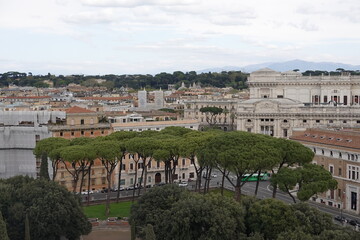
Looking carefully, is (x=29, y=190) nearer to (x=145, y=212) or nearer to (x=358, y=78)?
(x=145, y=212)

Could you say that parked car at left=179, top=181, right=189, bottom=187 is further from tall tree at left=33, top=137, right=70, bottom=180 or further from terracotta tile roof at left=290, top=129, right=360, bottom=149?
tall tree at left=33, top=137, right=70, bottom=180

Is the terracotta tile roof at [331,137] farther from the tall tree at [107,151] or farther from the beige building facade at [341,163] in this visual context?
the tall tree at [107,151]

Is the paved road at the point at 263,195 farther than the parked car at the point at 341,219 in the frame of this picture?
Yes

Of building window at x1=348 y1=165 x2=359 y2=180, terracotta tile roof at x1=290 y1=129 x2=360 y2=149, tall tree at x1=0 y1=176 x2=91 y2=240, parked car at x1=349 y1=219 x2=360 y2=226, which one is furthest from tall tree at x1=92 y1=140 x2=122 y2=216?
building window at x1=348 y1=165 x2=359 y2=180

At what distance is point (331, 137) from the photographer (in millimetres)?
55188

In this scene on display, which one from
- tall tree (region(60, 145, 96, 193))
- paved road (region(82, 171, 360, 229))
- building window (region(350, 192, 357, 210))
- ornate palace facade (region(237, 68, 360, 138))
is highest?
ornate palace facade (region(237, 68, 360, 138))

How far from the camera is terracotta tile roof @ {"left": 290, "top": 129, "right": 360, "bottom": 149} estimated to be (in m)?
52.1

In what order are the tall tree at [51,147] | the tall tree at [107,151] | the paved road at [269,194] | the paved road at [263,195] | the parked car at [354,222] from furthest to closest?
the tall tree at [51,147] < the tall tree at [107,151] < the paved road at [263,195] < the paved road at [269,194] < the parked car at [354,222]

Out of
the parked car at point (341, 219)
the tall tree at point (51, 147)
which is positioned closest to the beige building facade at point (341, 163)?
the parked car at point (341, 219)

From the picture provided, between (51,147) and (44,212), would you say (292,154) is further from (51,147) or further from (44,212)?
(51,147)

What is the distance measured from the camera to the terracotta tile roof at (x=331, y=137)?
52062 mm

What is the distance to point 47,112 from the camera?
65.6 meters

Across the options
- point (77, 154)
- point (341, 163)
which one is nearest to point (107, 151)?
point (77, 154)

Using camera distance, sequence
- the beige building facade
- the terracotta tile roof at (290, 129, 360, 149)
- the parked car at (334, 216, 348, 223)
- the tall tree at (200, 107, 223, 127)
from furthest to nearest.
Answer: the tall tree at (200, 107, 223, 127)
the terracotta tile roof at (290, 129, 360, 149)
the beige building facade
the parked car at (334, 216, 348, 223)
